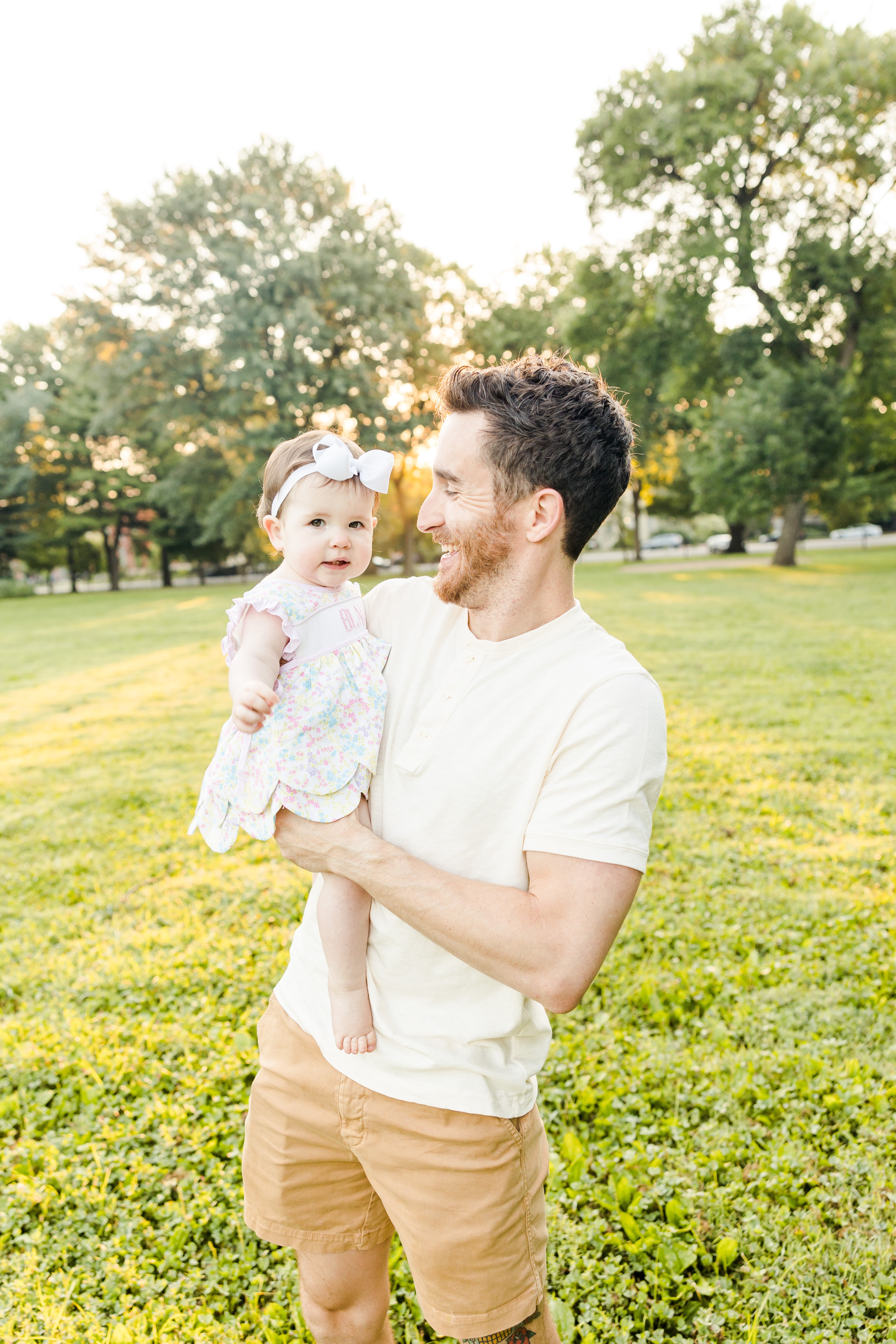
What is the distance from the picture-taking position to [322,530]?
215 centimetres

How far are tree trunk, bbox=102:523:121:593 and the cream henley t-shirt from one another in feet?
149

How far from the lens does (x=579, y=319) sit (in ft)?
93.7


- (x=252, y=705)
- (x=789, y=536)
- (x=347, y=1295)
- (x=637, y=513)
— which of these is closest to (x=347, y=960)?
(x=252, y=705)

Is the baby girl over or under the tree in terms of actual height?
under

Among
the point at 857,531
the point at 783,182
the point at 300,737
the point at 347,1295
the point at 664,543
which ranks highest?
the point at 783,182

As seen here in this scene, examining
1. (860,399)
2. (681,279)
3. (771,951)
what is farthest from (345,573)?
(860,399)

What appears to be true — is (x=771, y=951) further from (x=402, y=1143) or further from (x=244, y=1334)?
(x=402, y=1143)

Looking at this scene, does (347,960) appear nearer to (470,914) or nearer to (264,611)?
(470,914)

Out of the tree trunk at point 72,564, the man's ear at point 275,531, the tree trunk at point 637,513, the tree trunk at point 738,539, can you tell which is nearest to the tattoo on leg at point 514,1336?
the man's ear at point 275,531

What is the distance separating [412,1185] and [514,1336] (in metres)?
0.41

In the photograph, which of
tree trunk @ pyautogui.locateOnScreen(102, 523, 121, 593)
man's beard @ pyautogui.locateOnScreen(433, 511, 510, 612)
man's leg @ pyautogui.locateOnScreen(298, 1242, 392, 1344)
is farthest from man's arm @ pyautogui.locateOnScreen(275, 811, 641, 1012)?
tree trunk @ pyautogui.locateOnScreen(102, 523, 121, 593)

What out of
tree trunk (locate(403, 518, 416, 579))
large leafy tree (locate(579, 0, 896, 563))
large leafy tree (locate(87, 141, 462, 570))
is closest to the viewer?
large leafy tree (locate(579, 0, 896, 563))

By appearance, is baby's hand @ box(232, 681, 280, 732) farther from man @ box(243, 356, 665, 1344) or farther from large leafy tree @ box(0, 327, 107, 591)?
large leafy tree @ box(0, 327, 107, 591)

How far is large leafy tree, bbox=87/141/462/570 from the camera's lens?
30375 millimetres
